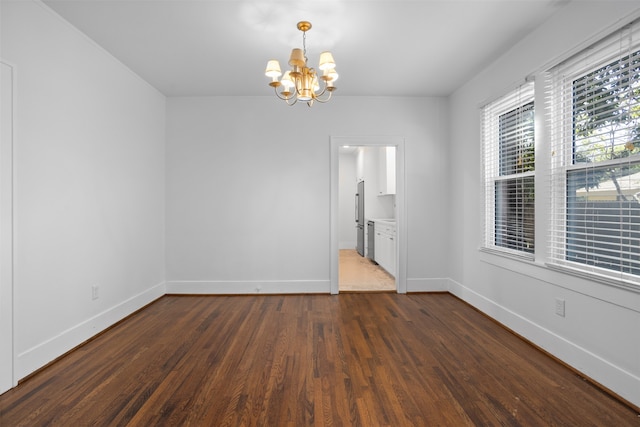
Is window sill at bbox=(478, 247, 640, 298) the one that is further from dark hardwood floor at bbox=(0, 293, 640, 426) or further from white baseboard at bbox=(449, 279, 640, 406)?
dark hardwood floor at bbox=(0, 293, 640, 426)

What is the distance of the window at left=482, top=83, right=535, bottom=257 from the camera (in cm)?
315

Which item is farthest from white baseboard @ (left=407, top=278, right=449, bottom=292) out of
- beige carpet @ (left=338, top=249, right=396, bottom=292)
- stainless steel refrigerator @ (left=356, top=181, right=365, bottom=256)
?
stainless steel refrigerator @ (left=356, top=181, right=365, bottom=256)

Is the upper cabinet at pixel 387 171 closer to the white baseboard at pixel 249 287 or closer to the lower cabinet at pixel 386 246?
the lower cabinet at pixel 386 246

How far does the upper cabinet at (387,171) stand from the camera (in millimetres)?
5820

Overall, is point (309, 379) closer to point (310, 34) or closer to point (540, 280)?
point (540, 280)

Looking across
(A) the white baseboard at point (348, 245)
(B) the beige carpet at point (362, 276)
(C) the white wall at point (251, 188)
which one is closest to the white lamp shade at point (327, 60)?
(C) the white wall at point (251, 188)

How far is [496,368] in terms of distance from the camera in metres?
2.50

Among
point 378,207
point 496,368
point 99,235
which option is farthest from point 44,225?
point 378,207

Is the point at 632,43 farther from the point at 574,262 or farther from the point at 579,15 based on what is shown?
the point at 574,262

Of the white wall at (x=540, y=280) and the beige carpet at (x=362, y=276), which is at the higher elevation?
the white wall at (x=540, y=280)

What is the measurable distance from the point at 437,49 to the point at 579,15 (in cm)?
115

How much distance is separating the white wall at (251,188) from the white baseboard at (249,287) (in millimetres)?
14

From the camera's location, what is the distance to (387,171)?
6238 mm

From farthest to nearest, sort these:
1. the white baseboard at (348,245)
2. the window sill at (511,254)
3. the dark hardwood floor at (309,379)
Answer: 1. the white baseboard at (348,245)
2. the window sill at (511,254)
3. the dark hardwood floor at (309,379)
